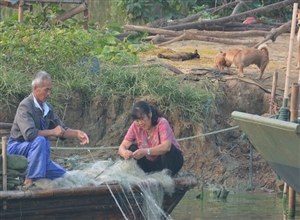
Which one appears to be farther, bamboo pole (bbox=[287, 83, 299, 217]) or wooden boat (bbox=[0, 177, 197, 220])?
bamboo pole (bbox=[287, 83, 299, 217])

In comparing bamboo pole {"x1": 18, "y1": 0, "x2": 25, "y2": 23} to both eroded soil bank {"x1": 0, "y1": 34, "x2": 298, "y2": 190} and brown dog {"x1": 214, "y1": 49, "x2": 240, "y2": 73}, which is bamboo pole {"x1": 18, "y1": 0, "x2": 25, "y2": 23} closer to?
eroded soil bank {"x1": 0, "y1": 34, "x2": 298, "y2": 190}

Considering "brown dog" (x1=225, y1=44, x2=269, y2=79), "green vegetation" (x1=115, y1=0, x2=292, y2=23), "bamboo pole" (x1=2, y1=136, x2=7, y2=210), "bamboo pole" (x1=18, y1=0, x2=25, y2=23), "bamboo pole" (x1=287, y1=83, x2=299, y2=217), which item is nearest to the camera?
"bamboo pole" (x1=2, y1=136, x2=7, y2=210)

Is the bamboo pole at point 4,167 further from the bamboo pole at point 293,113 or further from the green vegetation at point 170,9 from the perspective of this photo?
the green vegetation at point 170,9

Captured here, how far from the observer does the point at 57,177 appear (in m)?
6.81

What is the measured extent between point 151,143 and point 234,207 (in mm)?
2199

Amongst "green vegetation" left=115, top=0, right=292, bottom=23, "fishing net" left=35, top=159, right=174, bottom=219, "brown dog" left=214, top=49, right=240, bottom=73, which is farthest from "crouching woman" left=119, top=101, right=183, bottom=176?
"green vegetation" left=115, top=0, right=292, bottom=23

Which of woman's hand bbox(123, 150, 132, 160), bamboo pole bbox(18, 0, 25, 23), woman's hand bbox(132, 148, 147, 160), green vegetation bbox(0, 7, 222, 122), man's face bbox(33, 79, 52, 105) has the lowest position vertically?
woman's hand bbox(123, 150, 132, 160)

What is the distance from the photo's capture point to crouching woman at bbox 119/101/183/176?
7.06 meters

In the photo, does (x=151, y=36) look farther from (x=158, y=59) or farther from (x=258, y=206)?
(x=258, y=206)

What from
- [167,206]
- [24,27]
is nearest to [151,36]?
[24,27]

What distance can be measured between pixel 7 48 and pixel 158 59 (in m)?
3.04

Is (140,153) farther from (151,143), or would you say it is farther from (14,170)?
(14,170)

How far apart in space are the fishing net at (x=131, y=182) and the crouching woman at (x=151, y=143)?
4.4 inches

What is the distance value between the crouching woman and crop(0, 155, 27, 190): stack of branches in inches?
47.2
